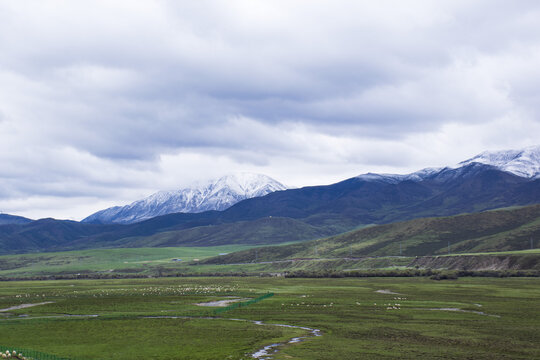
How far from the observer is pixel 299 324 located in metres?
85.8

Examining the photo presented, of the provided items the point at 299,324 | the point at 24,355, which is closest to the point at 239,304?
the point at 299,324

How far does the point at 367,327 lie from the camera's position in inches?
3179

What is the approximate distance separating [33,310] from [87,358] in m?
55.8

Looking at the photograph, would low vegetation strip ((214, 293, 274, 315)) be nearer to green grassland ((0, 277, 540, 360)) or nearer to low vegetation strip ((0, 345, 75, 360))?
green grassland ((0, 277, 540, 360))

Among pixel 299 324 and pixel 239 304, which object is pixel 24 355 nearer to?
pixel 299 324

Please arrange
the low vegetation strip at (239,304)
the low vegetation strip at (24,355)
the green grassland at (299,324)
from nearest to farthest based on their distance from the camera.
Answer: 1. the low vegetation strip at (24,355)
2. the green grassland at (299,324)
3. the low vegetation strip at (239,304)

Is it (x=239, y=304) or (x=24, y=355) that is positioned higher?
(x=24, y=355)

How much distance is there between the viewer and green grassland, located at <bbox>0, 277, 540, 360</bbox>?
6369 cm

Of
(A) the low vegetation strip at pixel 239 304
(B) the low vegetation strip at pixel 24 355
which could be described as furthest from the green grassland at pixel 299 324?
(A) the low vegetation strip at pixel 239 304

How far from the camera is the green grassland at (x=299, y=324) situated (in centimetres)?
6369

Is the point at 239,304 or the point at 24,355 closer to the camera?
the point at 24,355

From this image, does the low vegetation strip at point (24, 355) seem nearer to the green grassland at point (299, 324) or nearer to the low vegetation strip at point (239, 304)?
the green grassland at point (299, 324)

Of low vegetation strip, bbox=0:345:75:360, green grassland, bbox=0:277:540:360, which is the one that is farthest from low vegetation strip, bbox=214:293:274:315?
low vegetation strip, bbox=0:345:75:360

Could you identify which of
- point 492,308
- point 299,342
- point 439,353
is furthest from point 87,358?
point 492,308
